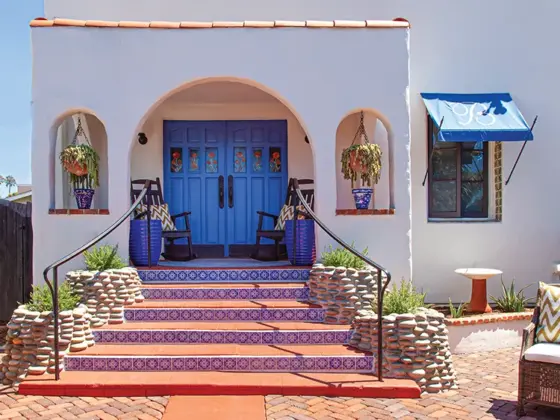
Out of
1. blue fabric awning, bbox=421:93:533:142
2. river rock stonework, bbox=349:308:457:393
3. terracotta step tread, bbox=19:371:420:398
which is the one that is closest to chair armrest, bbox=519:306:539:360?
river rock stonework, bbox=349:308:457:393

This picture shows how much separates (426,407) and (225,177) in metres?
4.78

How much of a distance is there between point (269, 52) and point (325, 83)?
2.47ft

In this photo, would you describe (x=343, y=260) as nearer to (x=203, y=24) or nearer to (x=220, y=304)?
(x=220, y=304)

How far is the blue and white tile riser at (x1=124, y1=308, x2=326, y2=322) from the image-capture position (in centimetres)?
558

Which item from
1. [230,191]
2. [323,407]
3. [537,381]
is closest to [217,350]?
[323,407]

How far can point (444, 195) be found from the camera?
25.8 feet

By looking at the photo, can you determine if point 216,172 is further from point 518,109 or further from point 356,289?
point 518,109

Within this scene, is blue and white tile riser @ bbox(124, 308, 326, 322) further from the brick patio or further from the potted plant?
the potted plant

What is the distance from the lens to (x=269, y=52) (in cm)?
637

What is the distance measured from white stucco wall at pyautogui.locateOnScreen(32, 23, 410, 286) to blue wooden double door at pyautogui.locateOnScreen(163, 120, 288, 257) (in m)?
1.84

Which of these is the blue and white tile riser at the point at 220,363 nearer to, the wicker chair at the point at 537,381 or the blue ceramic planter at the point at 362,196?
the wicker chair at the point at 537,381

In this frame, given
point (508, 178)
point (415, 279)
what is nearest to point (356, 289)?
point (415, 279)

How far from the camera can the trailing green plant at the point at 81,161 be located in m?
6.25

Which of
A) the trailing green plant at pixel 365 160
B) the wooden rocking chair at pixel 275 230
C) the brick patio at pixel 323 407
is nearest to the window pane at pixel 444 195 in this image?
the trailing green plant at pixel 365 160
